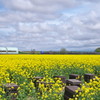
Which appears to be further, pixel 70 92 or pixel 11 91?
pixel 11 91

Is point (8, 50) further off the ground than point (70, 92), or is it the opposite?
point (8, 50)

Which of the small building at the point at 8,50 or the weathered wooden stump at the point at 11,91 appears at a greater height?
the small building at the point at 8,50

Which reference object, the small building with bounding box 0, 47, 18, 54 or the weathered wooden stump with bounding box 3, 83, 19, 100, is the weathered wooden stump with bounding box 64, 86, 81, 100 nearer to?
the weathered wooden stump with bounding box 3, 83, 19, 100

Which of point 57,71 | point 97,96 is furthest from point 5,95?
point 57,71

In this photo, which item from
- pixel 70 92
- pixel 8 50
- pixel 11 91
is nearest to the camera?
pixel 70 92

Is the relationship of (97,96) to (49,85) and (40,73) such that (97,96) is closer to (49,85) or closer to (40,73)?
(49,85)

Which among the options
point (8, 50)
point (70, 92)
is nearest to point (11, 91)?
point (70, 92)

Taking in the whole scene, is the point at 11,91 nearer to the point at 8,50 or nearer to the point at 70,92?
the point at 70,92

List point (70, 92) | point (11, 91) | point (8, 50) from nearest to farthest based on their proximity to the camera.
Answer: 1. point (70, 92)
2. point (11, 91)
3. point (8, 50)

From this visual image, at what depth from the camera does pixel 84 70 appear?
12461 mm

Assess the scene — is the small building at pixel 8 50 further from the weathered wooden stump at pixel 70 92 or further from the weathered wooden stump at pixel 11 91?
the weathered wooden stump at pixel 70 92

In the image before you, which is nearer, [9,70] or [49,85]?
[49,85]

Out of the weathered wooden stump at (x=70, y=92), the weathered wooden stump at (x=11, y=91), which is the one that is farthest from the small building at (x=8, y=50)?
the weathered wooden stump at (x=70, y=92)

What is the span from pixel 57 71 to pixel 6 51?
44715 millimetres
